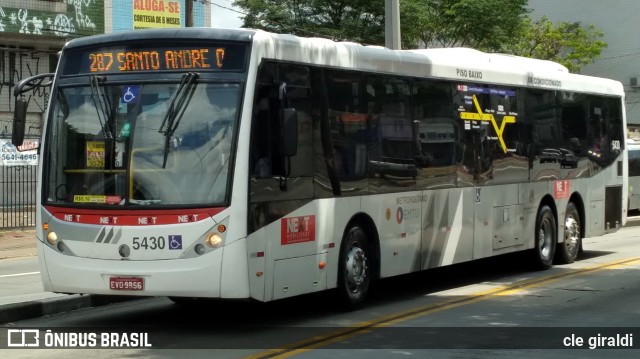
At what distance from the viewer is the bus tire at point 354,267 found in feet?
38.7

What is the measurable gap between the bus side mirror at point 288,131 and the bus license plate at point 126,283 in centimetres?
195

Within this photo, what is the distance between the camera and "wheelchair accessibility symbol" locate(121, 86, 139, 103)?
10445 mm

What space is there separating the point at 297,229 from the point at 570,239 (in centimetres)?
846

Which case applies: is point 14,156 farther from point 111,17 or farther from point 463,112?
point 463,112

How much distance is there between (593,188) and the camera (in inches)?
733

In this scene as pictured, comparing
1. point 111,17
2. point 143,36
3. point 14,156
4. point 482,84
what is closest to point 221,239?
point 143,36

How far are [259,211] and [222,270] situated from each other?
29.6 inches

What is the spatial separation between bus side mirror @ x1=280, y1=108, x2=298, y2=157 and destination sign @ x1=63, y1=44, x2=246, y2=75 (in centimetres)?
67

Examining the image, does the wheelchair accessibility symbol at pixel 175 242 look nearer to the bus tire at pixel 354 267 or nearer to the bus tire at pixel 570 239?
the bus tire at pixel 354 267

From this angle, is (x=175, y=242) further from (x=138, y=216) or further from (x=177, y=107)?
(x=177, y=107)

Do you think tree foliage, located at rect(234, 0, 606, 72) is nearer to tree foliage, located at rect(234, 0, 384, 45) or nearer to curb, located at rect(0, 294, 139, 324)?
tree foliage, located at rect(234, 0, 384, 45)

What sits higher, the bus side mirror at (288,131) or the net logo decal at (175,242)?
the bus side mirror at (288,131)

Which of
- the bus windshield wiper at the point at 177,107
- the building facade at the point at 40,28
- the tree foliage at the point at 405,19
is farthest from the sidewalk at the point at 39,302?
the tree foliage at the point at 405,19

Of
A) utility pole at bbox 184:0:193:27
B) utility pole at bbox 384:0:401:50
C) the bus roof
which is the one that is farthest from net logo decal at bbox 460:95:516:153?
utility pole at bbox 184:0:193:27
